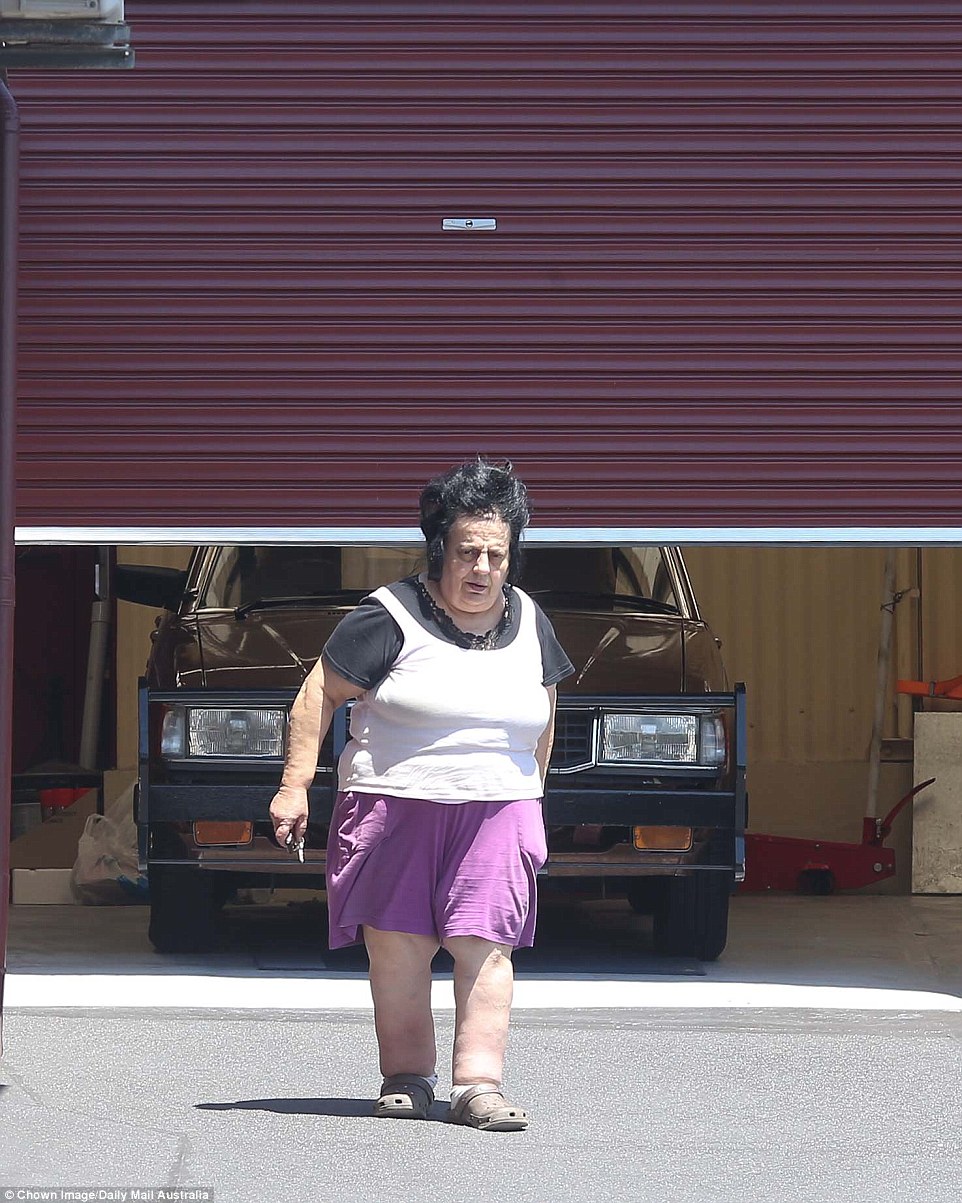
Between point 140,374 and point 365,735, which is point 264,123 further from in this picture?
point 365,735

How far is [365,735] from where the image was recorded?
497 centimetres

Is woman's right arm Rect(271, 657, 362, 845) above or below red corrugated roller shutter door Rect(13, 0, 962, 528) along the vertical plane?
below

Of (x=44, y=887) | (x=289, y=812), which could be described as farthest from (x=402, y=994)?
(x=44, y=887)

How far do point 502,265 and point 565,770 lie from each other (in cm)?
192

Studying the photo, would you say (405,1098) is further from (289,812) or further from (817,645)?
(817,645)

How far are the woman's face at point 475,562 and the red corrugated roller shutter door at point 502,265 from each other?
2.14 meters

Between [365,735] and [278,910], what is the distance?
447cm

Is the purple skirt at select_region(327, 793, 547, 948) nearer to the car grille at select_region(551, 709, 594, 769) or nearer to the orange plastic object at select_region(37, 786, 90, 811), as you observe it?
the car grille at select_region(551, 709, 594, 769)

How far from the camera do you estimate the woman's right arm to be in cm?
477

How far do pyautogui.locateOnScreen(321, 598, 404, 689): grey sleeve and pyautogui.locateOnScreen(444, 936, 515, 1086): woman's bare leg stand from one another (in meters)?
0.72

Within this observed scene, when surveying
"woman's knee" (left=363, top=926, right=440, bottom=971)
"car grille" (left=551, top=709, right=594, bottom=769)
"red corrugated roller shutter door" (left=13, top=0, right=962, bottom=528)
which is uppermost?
"red corrugated roller shutter door" (left=13, top=0, right=962, bottom=528)

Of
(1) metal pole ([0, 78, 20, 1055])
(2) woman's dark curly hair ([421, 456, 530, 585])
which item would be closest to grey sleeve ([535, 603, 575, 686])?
(2) woman's dark curly hair ([421, 456, 530, 585])

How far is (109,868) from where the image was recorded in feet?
30.5

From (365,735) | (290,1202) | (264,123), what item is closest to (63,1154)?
(290,1202)
